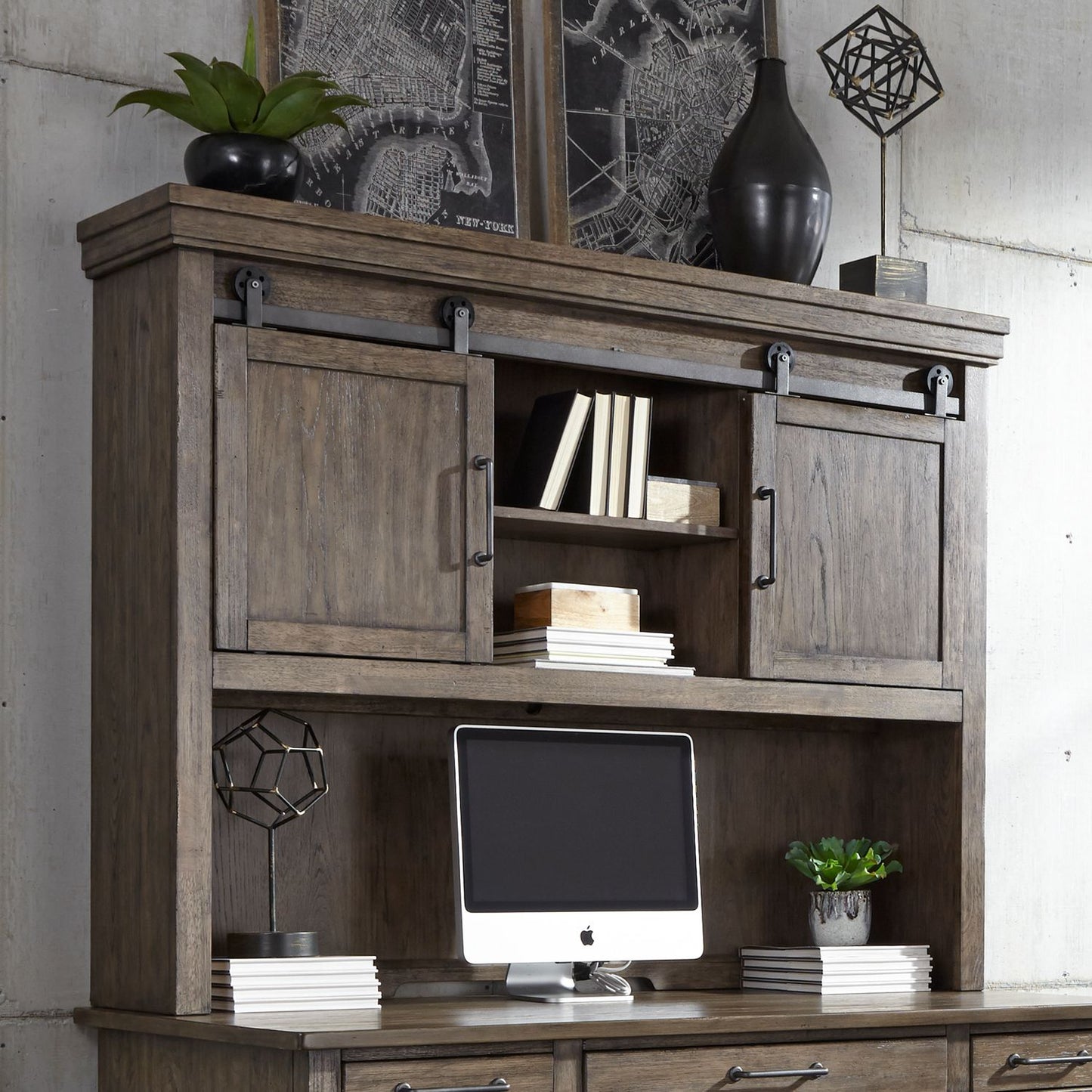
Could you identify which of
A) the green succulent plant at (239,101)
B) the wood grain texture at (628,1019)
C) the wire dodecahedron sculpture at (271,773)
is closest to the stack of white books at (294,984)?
the wood grain texture at (628,1019)

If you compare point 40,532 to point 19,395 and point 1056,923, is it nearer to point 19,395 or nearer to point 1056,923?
point 19,395

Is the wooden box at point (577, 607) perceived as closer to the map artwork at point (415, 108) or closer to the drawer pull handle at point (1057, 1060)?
the map artwork at point (415, 108)

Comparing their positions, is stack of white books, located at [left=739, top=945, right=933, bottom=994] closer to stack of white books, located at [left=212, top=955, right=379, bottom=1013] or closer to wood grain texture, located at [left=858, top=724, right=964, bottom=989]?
wood grain texture, located at [left=858, top=724, right=964, bottom=989]

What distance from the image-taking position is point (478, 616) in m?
3.07

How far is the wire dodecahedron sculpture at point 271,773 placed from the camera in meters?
3.02

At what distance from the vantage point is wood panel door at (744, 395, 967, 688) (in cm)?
339

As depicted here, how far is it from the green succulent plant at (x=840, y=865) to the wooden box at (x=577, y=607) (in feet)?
2.06

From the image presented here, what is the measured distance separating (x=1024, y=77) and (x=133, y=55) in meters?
2.20

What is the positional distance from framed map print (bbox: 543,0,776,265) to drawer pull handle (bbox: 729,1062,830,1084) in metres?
1.59

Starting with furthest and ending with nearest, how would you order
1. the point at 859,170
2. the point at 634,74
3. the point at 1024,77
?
1. the point at 1024,77
2. the point at 859,170
3. the point at 634,74

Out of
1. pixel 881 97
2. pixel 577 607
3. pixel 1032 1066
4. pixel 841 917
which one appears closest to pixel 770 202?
pixel 881 97

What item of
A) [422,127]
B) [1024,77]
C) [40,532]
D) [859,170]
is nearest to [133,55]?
[422,127]

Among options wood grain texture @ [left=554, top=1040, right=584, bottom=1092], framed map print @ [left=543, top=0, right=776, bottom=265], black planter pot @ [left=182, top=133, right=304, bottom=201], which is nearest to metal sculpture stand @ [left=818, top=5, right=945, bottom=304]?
framed map print @ [left=543, top=0, right=776, bottom=265]

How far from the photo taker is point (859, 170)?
407 cm
